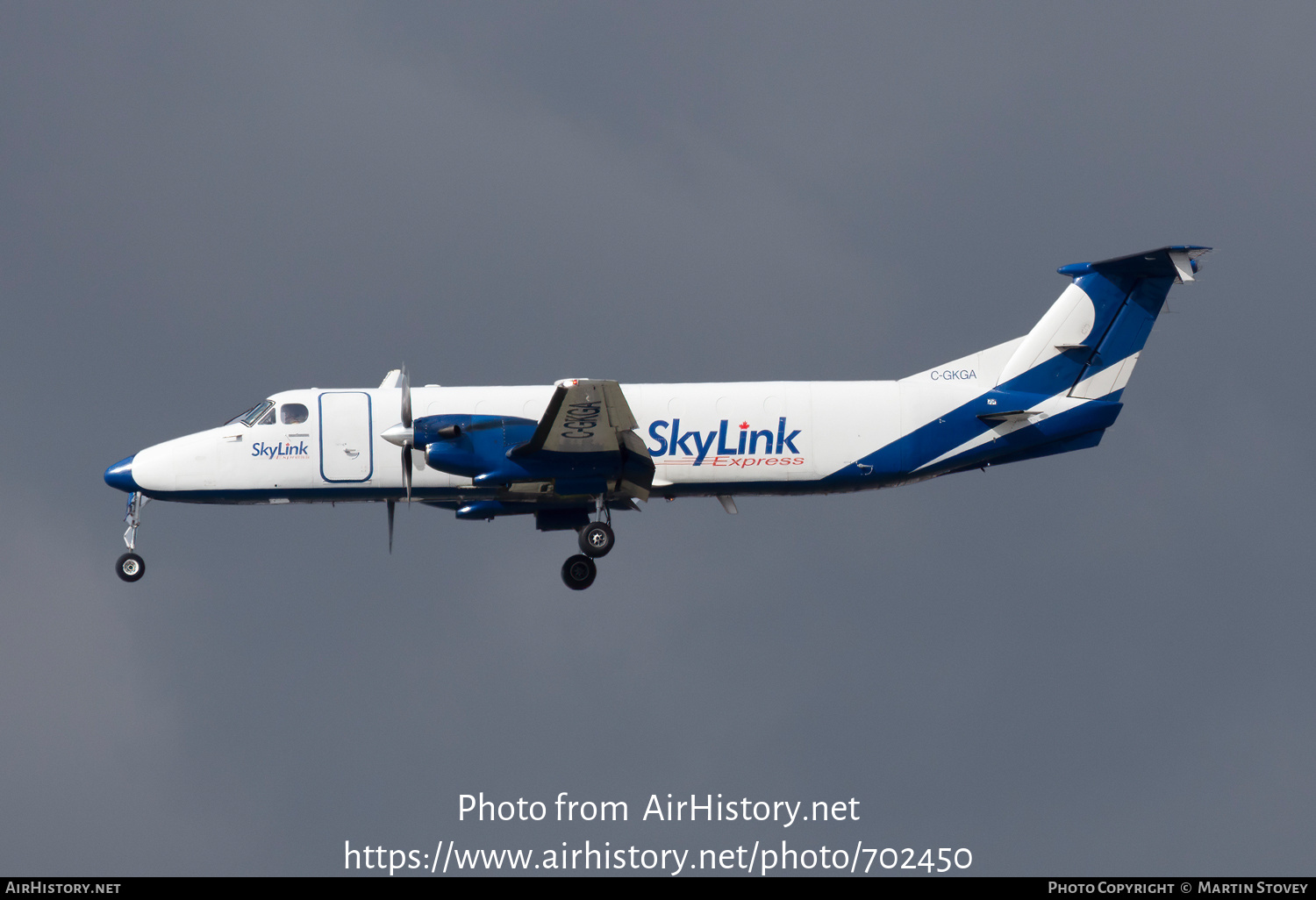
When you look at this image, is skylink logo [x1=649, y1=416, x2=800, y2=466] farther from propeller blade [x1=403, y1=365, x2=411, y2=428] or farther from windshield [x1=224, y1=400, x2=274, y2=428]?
windshield [x1=224, y1=400, x2=274, y2=428]

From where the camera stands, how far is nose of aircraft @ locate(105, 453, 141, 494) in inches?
1189

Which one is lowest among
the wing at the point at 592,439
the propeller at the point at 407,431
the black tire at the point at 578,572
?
the black tire at the point at 578,572

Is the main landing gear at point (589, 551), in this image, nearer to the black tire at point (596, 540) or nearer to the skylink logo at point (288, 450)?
the black tire at point (596, 540)

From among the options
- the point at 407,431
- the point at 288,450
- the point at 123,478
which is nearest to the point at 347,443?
the point at 288,450

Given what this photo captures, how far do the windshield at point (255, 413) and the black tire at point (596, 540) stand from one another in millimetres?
6907

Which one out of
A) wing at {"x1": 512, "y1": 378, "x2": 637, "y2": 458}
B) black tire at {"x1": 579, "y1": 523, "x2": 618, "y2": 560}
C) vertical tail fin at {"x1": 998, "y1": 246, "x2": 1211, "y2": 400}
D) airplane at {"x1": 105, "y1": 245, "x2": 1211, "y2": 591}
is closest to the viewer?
wing at {"x1": 512, "y1": 378, "x2": 637, "y2": 458}

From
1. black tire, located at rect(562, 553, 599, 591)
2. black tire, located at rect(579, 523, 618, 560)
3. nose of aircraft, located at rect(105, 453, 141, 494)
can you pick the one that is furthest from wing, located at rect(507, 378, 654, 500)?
nose of aircraft, located at rect(105, 453, 141, 494)

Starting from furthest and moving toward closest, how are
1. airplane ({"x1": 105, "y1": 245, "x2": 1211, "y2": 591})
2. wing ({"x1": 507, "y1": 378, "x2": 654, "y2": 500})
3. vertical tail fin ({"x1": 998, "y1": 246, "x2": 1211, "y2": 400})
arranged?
1. vertical tail fin ({"x1": 998, "y1": 246, "x2": 1211, "y2": 400})
2. airplane ({"x1": 105, "y1": 245, "x2": 1211, "y2": 591})
3. wing ({"x1": 507, "y1": 378, "x2": 654, "y2": 500})

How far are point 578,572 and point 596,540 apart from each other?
128 cm

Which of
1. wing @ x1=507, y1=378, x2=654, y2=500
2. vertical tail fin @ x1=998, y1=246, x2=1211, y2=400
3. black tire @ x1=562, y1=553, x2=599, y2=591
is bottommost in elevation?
black tire @ x1=562, y1=553, x2=599, y2=591

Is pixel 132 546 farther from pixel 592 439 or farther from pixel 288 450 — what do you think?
pixel 592 439

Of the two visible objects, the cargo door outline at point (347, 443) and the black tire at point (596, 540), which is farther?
the cargo door outline at point (347, 443)

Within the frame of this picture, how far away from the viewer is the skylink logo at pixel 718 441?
2975 centimetres

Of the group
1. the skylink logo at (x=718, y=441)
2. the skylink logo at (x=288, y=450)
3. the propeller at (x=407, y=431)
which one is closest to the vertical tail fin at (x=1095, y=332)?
the skylink logo at (x=718, y=441)
